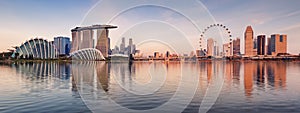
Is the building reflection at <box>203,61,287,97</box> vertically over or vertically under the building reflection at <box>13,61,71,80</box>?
under

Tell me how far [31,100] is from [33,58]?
18933cm

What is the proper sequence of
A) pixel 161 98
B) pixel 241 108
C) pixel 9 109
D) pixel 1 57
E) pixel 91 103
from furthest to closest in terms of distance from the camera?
pixel 1 57, pixel 161 98, pixel 91 103, pixel 241 108, pixel 9 109

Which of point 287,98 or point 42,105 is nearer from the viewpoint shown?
point 42,105

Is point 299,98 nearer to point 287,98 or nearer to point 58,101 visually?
point 287,98

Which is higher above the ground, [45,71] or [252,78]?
[45,71]

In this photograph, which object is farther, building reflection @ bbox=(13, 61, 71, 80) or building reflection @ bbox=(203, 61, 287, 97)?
building reflection @ bbox=(13, 61, 71, 80)

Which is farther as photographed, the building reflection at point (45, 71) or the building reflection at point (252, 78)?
the building reflection at point (45, 71)

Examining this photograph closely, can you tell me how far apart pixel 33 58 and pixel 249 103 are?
196928mm

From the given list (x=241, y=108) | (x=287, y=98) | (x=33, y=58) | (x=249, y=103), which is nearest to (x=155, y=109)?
(x=241, y=108)

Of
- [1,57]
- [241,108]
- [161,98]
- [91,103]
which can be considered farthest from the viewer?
[1,57]

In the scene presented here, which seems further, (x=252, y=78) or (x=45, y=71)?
(x=45, y=71)

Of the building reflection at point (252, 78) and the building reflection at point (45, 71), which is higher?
the building reflection at point (45, 71)

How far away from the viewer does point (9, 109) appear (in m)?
16.0

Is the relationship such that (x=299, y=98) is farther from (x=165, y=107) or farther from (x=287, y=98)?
(x=165, y=107)
